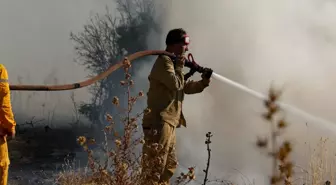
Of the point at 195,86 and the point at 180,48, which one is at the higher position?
the point at 180,48

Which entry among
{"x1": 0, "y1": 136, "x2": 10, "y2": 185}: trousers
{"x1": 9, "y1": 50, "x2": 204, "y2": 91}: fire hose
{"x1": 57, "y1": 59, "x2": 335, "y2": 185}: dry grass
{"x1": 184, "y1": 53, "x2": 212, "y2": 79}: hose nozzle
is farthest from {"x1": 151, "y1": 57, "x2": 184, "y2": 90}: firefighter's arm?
{"x1": 0, "y1": 136, "x2": 10, "y2": 185}: trousers

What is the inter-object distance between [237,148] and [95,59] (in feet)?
11.7

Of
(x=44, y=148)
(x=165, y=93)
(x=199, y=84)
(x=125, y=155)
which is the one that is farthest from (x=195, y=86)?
(x=44, y=148)

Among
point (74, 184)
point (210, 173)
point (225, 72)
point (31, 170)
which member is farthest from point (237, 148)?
point (74, 184)

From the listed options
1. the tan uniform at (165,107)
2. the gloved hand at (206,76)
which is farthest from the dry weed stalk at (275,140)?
the gloved hand at (206,76)

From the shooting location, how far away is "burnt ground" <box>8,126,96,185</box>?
34.1 feet

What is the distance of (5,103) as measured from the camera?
13.6 ft

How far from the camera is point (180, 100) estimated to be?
514 cm

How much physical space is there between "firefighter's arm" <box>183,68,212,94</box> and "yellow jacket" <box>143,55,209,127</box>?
0.16 meters

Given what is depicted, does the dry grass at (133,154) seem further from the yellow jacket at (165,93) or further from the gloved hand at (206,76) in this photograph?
the gloved hand at (206,76)

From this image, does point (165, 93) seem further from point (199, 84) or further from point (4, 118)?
point (4, 118)

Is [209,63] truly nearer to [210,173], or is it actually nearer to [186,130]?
[186,130]

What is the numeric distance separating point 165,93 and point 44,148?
22.6 ft

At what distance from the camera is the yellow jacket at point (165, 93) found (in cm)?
486
